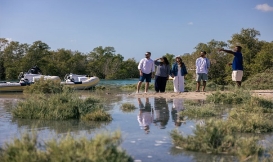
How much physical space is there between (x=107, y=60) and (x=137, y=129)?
73.7 metres

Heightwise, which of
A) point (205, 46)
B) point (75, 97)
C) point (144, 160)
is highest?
point (205, 46)

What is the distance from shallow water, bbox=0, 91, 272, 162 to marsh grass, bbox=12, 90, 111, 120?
0.27 meters

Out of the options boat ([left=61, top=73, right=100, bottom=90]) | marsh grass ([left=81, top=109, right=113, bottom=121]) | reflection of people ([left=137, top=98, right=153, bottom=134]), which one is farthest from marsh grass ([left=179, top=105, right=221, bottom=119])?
boat ([left=61, top=73, right=100, bottom=90])

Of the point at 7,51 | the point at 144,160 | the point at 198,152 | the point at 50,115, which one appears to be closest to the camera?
the point at 144,160

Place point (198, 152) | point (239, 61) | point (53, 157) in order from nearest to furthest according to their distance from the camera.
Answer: point (53, 157)
point (198, 152)
point (239, 61)

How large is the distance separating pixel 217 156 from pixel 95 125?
9.30 ft

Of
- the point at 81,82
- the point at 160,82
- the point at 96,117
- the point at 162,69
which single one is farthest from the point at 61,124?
the point at 81,82

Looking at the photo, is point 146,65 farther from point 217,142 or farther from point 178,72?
point 217,142

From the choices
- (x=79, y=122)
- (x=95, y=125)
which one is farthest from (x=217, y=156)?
(x=79, y=122)

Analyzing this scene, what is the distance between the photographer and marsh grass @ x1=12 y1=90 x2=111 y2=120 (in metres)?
7.52

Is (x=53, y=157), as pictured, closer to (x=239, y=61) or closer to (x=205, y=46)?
(x=239, y=61)

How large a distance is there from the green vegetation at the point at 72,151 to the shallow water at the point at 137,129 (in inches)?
16.5

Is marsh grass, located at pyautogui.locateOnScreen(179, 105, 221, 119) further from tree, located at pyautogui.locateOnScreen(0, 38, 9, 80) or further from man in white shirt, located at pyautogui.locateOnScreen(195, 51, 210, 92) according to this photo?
tree, located at pyautogui.locateOnScreen(0, 38, 9, 80)

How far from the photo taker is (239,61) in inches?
508
